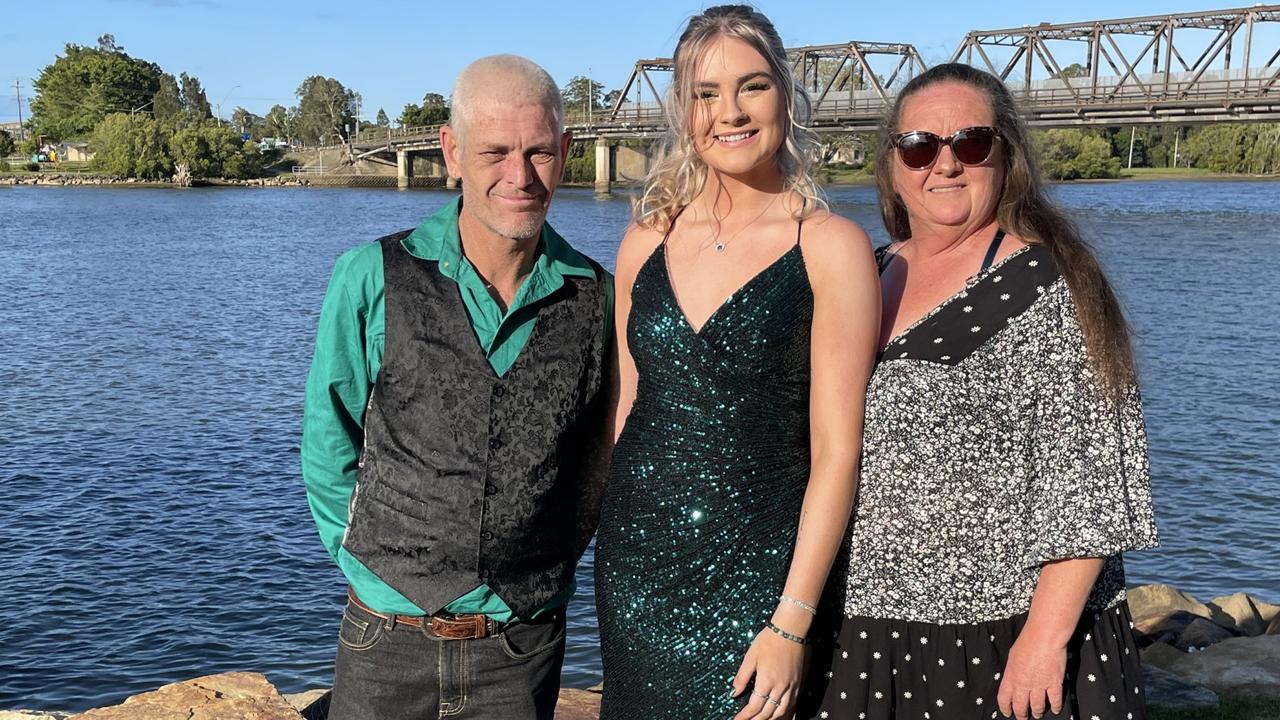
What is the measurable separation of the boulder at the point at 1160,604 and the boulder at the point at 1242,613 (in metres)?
0.12

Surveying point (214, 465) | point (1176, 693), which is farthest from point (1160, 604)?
point (214, 465)

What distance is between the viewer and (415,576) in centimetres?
312

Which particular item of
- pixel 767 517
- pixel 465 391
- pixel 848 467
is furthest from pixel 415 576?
pixel 848 467

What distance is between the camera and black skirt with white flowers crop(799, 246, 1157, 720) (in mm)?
2725

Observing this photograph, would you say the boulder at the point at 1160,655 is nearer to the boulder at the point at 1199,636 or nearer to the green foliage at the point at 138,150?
the boulder at the point at 1199,636

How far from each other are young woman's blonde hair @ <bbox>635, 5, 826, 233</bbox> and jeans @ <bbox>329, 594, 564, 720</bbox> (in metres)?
1.25

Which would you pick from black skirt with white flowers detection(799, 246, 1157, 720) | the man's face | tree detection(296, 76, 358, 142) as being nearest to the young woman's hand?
black skirt with white flowers detection(799, 246, 1157, 720)

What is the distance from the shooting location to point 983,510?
9.23ft

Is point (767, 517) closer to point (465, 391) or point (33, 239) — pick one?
point (465, 391)

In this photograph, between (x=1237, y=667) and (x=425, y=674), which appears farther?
(x=1237, y=667)

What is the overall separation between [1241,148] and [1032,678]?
106 meters

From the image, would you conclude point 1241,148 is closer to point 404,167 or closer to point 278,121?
point 404,167

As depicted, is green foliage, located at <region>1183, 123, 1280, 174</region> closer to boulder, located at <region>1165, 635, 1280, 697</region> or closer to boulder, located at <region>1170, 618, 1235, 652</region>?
boulder, located at <region>1170, 618, 1235, 652</region>

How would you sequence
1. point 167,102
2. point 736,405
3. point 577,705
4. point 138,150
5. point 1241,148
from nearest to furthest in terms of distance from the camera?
Result: point 736,405 → point 577,705 → point 138,150 → point 1241,148 → point 167,102
